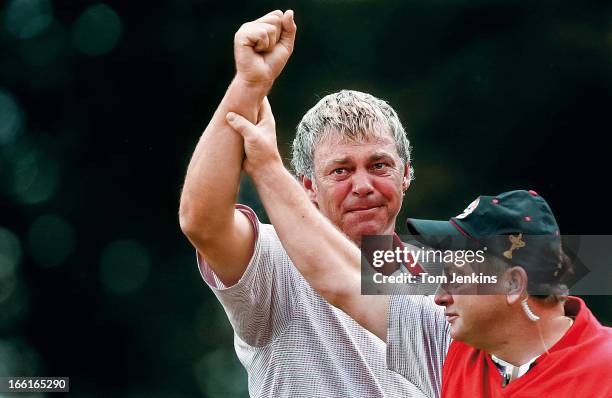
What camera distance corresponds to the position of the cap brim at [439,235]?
8.09 ft

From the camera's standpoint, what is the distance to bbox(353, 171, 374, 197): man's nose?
3281 mm

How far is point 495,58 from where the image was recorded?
21.5 ft

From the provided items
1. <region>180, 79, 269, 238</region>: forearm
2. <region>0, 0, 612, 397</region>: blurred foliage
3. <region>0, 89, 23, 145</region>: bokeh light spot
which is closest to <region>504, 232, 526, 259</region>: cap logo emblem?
<region>180, 79, 269, 238</region>: forearm

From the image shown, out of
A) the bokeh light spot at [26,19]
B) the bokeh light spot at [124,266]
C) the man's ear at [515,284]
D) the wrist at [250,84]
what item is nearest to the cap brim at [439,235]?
the man's ear at [515,284]

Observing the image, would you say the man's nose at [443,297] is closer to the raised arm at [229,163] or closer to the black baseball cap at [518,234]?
the black baseball cap at [518,234]

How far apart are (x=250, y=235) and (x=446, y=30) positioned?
4.07m

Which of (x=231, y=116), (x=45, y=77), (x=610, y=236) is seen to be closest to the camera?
(x=231, y=116)

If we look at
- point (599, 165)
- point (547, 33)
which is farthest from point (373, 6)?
point (599, 165)

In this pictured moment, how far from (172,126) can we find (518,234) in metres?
4.53

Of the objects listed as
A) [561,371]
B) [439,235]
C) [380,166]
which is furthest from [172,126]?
[561,371]

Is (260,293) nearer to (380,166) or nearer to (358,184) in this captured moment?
(358,184)

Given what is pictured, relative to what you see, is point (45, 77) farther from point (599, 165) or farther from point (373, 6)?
point (599, 165)

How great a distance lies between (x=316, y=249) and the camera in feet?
8.43

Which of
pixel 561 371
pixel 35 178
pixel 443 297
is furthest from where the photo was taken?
pixel 35 178
